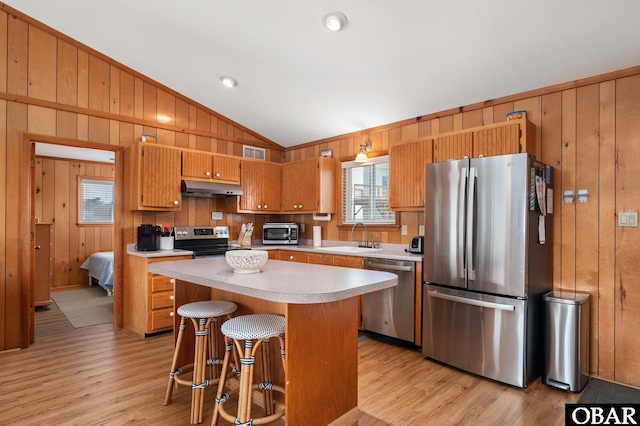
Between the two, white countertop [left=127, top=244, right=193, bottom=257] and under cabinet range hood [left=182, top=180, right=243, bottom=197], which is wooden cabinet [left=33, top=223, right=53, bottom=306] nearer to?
white countertop [left=127, top=244, right=193, bottom=257]

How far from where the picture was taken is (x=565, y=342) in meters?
2.65

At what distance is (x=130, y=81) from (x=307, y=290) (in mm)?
3794

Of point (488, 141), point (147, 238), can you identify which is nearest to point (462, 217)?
point (488, 141)

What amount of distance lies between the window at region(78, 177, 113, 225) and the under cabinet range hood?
11.0ft

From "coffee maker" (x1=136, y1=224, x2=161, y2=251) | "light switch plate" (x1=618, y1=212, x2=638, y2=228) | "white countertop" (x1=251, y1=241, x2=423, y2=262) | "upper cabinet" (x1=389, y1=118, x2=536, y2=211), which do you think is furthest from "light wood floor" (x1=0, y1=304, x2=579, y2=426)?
"upper cabinet" (x1=389, y1=118, x2=536, y2=211)

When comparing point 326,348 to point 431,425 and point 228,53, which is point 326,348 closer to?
point 431,425

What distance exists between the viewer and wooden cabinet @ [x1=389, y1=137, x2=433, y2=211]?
3.72 m

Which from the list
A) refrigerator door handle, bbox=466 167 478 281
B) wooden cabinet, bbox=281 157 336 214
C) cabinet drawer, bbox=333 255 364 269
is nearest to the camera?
refrigerator door handle, bbox=466 167 478 281

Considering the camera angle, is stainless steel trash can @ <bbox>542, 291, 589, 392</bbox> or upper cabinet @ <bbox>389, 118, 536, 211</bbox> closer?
stainless steel trash can @ <bbox>542, 291, 589, 392</bbox>

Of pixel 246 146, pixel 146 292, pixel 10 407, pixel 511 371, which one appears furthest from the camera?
pixel 246 146

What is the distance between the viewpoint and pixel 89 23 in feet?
11.3

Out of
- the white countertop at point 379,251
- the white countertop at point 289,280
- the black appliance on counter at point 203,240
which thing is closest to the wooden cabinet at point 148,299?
the black appliance on counter at point 203,240

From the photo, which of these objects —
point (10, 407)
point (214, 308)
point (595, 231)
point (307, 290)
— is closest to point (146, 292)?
point (10, 407)

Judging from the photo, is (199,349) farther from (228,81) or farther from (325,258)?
(228,81)
